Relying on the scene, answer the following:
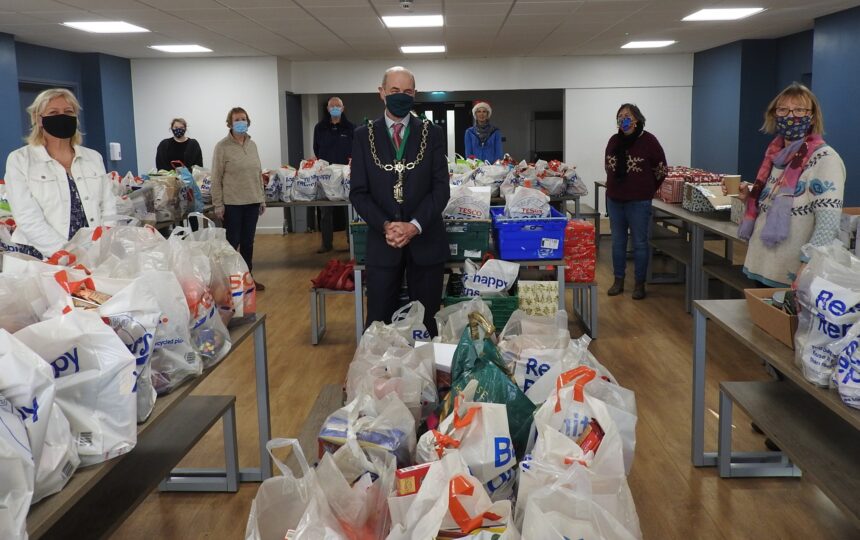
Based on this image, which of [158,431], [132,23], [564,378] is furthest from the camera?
[132,23]

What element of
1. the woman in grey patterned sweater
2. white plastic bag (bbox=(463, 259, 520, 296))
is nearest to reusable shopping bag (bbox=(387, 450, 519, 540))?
the woman in grey patterned sweater

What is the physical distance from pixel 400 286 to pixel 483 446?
8.06ft

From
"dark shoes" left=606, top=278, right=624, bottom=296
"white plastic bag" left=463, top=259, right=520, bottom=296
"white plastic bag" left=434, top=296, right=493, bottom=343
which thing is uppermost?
"white plastic bag" left=434, top=296, right=493, bottom=343

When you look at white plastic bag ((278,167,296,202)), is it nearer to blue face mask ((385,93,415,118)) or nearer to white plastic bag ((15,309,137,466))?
blue face mask ((385,93,415,118))

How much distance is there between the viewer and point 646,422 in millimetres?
3807

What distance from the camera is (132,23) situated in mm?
7711

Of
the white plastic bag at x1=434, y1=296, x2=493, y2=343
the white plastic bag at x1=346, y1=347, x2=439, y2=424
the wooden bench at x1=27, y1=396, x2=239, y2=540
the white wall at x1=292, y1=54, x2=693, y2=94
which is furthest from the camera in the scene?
the white wall at x1=292, y1=54, x2=693, y2=94

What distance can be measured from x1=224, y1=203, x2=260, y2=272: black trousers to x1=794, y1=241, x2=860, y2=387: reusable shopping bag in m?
5.12

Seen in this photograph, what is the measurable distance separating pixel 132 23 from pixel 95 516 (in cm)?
653

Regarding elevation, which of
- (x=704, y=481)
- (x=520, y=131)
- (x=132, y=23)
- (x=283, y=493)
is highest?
(x=132, y=23)

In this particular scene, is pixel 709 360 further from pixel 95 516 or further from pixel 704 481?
pixel 95 516

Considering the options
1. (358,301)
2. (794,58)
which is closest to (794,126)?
(358,301)

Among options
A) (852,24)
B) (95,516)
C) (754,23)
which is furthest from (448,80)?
(95,516)

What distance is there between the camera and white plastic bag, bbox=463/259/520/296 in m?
4.48
